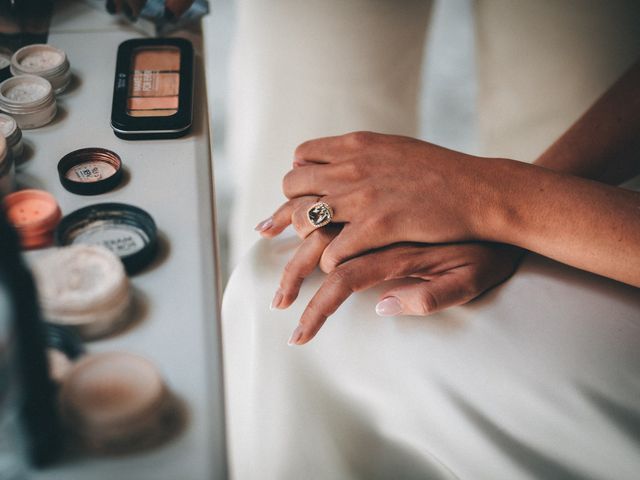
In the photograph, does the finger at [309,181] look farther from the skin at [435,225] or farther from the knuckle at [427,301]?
the knuckle at [427,301]

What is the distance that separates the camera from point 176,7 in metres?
0.88

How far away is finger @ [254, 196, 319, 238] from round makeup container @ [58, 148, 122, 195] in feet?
0.63

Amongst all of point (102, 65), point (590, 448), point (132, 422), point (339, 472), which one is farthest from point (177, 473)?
point (102, 65)

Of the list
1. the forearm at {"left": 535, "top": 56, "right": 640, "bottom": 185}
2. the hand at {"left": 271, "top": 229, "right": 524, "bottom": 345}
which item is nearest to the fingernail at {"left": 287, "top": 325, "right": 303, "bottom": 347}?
the hand at {"left": 271, "top": 229, "right": 524, "bottom": 345}

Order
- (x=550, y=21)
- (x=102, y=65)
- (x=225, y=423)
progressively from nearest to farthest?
(x=225, y=423)
(x=102, y=65)
(x=550, y=21)

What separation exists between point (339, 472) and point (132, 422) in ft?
1.06

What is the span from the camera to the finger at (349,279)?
67 centimetres

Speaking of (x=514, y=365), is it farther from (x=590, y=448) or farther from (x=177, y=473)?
(x=177, y=473)

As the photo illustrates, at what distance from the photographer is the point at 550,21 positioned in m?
1.01

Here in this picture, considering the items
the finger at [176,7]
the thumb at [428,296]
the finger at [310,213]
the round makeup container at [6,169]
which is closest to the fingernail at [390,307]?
the thumb at [428,296]

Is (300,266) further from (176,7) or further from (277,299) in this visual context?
(176,7)

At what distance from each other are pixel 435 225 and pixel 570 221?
156 millimetres

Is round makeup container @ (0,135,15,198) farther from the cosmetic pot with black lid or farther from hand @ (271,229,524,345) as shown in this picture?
hand @ (271,229,524,345)

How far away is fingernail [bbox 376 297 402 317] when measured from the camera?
69cm
